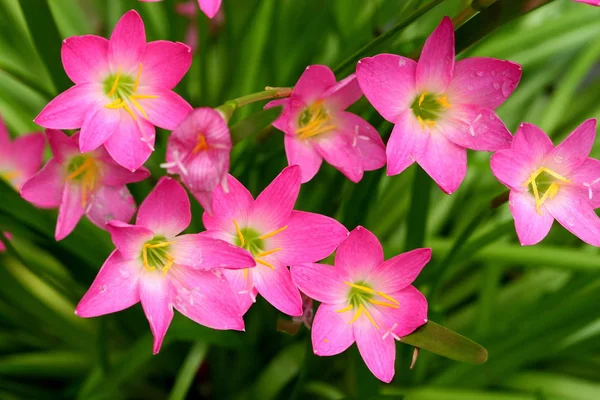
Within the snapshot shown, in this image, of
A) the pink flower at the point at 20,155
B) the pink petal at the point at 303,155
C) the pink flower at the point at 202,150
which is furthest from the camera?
the pink flower at the point at 20,155

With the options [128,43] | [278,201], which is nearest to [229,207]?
[278,201]

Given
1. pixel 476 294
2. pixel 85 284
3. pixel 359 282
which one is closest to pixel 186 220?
pixel 359 282

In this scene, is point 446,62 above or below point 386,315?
above

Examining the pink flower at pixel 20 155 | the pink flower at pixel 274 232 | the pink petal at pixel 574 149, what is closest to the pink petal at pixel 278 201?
the pink flower at pixel 274 232

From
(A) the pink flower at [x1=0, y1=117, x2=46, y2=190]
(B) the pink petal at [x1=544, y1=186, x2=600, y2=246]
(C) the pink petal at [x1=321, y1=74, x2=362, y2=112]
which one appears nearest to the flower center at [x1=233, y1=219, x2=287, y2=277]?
(C) the pink petal at [x1=321, y1=74, x2=362, y2=112]

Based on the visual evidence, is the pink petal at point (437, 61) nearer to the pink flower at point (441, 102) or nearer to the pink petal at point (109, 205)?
the pink flower at point (441, 102)

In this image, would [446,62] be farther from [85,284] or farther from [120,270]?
[85,284]

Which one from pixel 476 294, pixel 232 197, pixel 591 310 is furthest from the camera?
pixel 476 294
